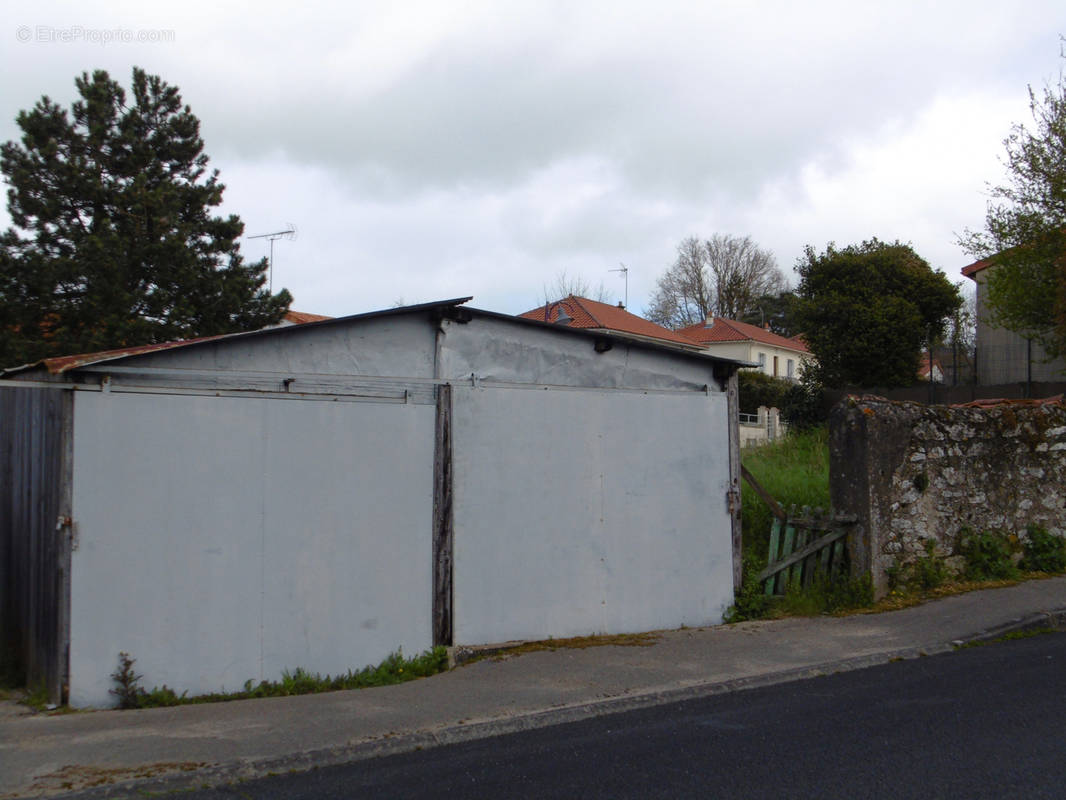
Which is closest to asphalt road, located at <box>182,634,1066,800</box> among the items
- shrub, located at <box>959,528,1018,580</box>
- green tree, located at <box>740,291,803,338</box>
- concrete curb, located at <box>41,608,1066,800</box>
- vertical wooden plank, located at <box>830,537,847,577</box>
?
concrete curb, located at <box>41,608,1066,800</box>

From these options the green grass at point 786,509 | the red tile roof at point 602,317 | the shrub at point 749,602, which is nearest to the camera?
the shrub at point 749,602

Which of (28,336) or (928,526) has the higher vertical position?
(28,336)

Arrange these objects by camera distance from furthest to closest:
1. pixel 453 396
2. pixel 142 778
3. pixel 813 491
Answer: pixel 813 491 → pixel 453 396 → pixel 142 778

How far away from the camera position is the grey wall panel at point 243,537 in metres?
6.42

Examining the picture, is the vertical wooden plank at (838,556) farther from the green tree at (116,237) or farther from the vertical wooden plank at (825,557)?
the green tree at (116,237)

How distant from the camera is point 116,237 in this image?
21.5 m

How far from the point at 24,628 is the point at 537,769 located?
4720mm

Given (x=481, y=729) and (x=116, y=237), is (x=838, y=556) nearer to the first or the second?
(x=481, y=729)

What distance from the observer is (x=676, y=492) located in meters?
8.78

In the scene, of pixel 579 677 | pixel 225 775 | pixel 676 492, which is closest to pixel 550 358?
pixel 676 492

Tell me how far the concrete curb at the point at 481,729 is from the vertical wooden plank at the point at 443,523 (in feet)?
5.54

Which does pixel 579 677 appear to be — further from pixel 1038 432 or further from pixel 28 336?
pixel 28 336

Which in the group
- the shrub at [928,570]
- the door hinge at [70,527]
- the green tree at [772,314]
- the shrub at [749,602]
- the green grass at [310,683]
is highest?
the green tree at [772,314]

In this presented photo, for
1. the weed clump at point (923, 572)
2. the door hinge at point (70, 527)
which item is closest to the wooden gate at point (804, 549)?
the weed clump at point (923, 572)
